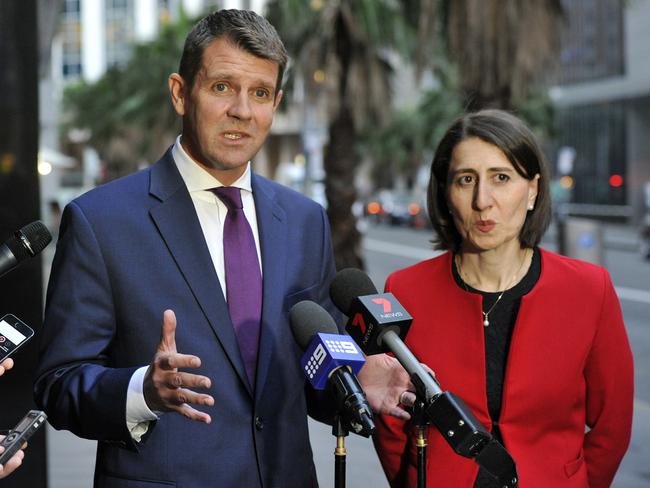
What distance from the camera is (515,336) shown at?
2.97m

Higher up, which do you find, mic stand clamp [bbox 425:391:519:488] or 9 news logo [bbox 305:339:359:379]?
9 news logo [bbox 305:339:359:379]

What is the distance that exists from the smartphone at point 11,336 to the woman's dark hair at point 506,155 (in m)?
→ 1.38

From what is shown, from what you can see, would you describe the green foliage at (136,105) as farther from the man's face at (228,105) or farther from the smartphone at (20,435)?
the smartphone at (20,435)

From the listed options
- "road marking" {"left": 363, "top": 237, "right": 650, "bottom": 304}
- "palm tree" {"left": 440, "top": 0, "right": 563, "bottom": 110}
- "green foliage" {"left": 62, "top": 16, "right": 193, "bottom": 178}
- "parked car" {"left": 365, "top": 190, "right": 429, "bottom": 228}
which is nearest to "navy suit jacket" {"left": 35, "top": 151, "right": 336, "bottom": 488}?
"palm tree" {"left": 440, "top": 0, "right": 563, "bottom": 110}

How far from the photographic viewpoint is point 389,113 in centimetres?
2117

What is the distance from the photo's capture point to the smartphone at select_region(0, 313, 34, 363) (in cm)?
228

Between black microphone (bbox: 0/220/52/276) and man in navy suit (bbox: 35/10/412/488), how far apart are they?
244mm

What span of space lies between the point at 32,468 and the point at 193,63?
246 cm

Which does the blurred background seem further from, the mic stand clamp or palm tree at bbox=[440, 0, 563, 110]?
the mic stand clamp

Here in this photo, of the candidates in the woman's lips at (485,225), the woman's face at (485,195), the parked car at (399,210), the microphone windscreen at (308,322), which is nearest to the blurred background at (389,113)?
the parked car at (399,210)

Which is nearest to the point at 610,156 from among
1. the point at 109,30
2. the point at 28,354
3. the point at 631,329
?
the point at 631,329

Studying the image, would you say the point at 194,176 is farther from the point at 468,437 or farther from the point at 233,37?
the point at 468,437

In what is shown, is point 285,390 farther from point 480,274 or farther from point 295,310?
point 480,274

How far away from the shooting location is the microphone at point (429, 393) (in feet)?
6.70
